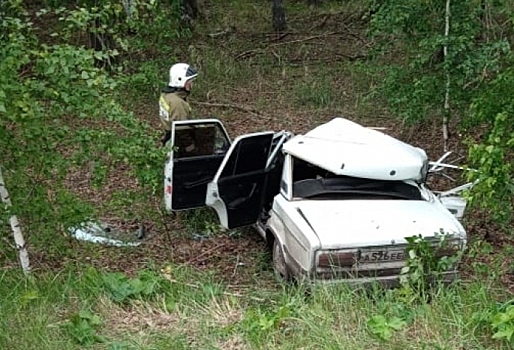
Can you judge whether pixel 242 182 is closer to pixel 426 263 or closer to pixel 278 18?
pixel 426 263

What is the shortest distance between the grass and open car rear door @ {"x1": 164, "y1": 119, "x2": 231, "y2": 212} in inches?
85.7

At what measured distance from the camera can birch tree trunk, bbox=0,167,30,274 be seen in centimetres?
570

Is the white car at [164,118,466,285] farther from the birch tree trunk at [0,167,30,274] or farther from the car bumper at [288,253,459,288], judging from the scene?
the birch tree trunk at [0,167,30,274]

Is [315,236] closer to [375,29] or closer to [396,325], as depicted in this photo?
[396,325]

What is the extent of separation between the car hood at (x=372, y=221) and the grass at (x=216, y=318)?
61 cm

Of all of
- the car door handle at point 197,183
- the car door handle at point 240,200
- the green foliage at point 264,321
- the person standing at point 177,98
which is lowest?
the car door handle at point 240,200

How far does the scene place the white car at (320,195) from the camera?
592cm

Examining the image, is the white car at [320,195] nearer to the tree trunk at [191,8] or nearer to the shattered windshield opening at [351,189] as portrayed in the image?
the shattered windshield opening at [351,189]

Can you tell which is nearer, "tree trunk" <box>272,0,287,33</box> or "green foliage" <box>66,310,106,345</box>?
"green foliage" <box>66,310,106,345</box>

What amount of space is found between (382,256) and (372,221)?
0.36 meters

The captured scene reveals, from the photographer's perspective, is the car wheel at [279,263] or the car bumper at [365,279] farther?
the car wheel at [279,263]

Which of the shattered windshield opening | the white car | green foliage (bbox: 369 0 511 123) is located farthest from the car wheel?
green foliage (bbox: 369 0 511 123)

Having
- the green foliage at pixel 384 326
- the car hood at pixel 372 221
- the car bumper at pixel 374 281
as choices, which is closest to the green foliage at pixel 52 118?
the car hood at pixel 372 221

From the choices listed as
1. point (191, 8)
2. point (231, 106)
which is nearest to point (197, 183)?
point (231, 106)
